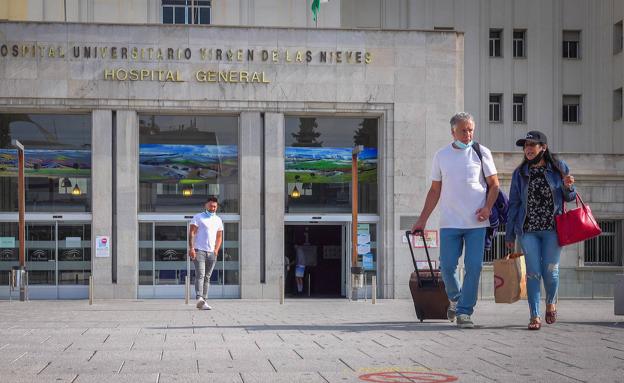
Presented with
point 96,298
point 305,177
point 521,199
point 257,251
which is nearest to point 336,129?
point 305,177

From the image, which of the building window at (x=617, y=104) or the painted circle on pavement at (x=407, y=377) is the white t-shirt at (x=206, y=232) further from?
the building window at (x=617, y=104)

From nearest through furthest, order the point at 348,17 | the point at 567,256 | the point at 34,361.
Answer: the point at 34,361 → the point at 567,256 → the point at 348,17

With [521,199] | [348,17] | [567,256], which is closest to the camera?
[521,199]

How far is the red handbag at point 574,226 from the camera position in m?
9.84

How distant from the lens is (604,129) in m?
48.5

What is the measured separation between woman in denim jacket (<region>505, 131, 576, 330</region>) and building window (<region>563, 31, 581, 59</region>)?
39687mm

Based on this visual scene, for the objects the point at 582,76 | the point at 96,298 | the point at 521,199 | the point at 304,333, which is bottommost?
the point at 96,298

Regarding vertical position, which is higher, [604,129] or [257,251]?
[604,129]

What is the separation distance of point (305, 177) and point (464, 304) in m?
17.9

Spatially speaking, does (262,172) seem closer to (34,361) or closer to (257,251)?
(257,251)

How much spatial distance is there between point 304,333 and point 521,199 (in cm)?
255

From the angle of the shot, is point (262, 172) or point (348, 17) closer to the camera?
point (262, 172)

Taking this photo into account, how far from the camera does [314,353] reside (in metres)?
7.79

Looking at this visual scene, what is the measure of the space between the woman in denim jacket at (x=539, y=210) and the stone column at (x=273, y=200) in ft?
56.4
